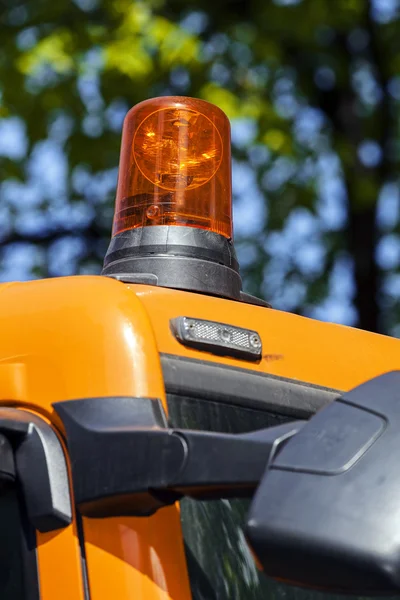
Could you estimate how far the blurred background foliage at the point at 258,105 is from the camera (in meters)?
6.64

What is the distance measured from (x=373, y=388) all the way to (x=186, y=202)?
778 mm

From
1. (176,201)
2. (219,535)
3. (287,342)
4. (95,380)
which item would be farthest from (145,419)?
(176,201)

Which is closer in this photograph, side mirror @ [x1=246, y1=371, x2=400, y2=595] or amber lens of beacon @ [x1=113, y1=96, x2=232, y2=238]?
side mirror @ [x1=246, y1=371, x2=400, y2=595]

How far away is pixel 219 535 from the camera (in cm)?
160

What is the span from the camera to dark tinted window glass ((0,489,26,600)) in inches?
58.9

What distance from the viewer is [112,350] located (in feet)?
4.93

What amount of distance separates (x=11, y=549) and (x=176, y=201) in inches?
28.5

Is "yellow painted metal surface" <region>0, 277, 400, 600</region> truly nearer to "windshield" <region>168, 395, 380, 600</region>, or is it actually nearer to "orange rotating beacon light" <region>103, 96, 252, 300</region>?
"windshield" <region>168, 395, 380, 600</region>

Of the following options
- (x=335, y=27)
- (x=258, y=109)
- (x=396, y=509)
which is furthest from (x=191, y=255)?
(x=335, y=27)

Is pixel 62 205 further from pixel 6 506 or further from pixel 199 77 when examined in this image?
pixel 6 506

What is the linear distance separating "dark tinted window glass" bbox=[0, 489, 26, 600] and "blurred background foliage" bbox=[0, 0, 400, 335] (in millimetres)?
4963

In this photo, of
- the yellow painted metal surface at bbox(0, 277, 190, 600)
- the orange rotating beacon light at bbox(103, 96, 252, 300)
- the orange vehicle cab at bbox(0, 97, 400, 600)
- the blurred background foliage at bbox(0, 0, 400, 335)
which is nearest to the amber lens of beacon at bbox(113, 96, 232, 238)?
the orange rotating beacon light at bbox(103, 96, 252, 300)

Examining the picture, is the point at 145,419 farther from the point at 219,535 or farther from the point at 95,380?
the point at 219,535

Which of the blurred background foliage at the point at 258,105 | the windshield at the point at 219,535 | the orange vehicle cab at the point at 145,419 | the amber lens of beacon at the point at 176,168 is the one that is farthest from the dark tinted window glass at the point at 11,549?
the blurred background foliage at the point at 258,105
